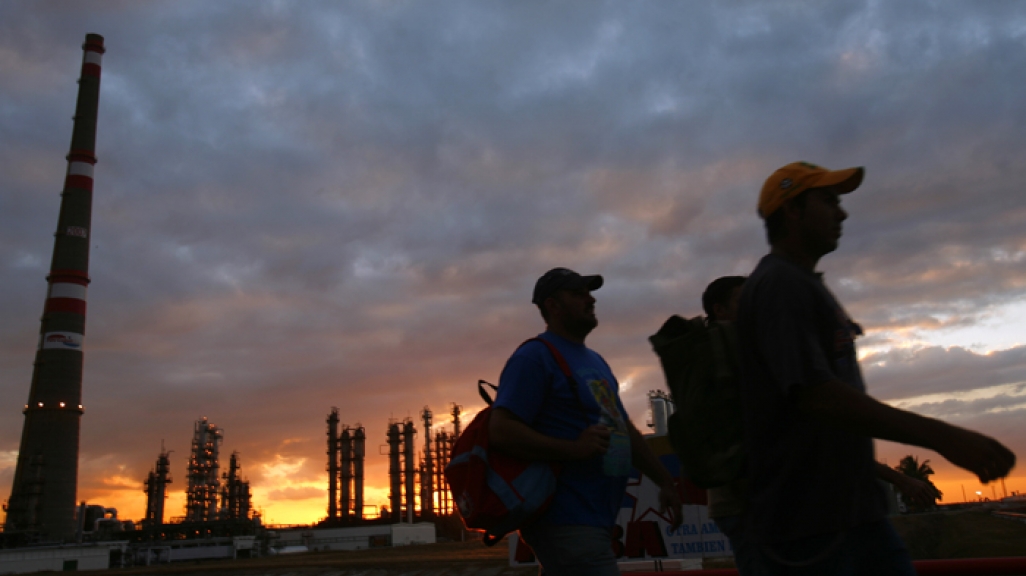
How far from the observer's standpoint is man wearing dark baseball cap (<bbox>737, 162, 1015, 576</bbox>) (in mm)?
1607

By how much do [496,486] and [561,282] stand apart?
37.5 inches

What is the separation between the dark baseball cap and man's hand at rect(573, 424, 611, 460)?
0.67 metres

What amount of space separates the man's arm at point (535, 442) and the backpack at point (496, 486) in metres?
0.04

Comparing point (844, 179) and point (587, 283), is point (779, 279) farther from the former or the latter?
point (587, 283)

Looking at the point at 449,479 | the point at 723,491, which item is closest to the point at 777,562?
the point at 723,491

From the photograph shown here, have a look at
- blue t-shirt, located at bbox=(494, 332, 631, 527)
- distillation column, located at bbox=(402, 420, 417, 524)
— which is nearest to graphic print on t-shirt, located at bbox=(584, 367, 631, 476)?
blue t-shirt, located at bbox=(494, 332, 631, 527)

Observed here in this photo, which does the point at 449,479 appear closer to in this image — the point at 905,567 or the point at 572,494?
the point at 572,494

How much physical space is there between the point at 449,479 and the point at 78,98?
7076 cm

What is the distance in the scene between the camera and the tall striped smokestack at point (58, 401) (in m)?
53.8

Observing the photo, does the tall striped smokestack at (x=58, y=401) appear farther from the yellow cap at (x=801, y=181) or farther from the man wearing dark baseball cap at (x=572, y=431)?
the yellow cap at (x=801, y=181)

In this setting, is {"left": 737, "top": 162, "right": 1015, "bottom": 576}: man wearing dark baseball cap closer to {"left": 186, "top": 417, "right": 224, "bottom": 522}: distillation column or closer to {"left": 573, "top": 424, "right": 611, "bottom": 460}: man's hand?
{"left": 573, "top": 424, "right": 611, "bottom": 460}: man's hand

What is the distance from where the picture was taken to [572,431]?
8.97 ft

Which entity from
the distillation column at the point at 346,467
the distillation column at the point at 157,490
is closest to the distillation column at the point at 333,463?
the distillation column at the point at 346,467

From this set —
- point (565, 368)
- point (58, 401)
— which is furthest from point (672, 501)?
point (58, 401)
